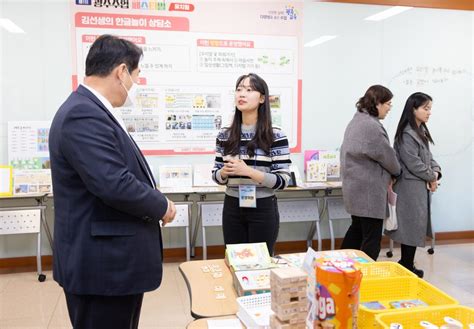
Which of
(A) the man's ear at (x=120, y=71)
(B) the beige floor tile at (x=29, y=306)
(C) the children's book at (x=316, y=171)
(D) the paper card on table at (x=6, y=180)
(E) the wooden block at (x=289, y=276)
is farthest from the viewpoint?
(C) the children's book at (x=316, y=171)

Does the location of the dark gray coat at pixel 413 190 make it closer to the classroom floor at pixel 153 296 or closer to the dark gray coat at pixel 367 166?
the dark gray coat at pixel 367 166

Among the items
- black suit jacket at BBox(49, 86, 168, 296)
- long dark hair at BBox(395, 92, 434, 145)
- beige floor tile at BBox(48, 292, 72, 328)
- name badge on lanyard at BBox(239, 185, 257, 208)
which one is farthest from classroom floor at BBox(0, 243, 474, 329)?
black suit jacket at BBox(49, 86, 168, 296)

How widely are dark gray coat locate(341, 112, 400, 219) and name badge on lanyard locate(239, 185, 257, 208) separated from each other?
4.19 ft

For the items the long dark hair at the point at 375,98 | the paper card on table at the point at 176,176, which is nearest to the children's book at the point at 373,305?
the long dark hair at the point at 375,98

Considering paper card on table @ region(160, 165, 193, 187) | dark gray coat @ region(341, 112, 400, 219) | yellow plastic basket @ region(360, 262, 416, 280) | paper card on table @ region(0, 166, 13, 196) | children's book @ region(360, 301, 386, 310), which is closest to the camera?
children's book @ region(360, 301, 386, 310)

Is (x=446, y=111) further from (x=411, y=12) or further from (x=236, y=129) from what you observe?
(x=236, y=129)

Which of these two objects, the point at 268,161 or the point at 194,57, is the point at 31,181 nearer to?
the point at 194,57

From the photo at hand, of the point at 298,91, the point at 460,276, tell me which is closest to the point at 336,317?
the point at 460,276

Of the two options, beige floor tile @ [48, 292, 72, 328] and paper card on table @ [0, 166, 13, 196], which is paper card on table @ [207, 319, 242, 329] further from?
paper card on table @ [0, 166, 13, 196]

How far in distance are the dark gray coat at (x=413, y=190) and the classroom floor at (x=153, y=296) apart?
0.52 metres

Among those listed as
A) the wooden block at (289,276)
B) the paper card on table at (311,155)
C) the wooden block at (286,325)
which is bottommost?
the wooden block at (286,325)

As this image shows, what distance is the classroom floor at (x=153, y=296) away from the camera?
280cm

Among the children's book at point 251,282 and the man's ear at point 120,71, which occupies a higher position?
the man's ear at point 120,71

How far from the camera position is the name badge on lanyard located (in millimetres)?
2168
